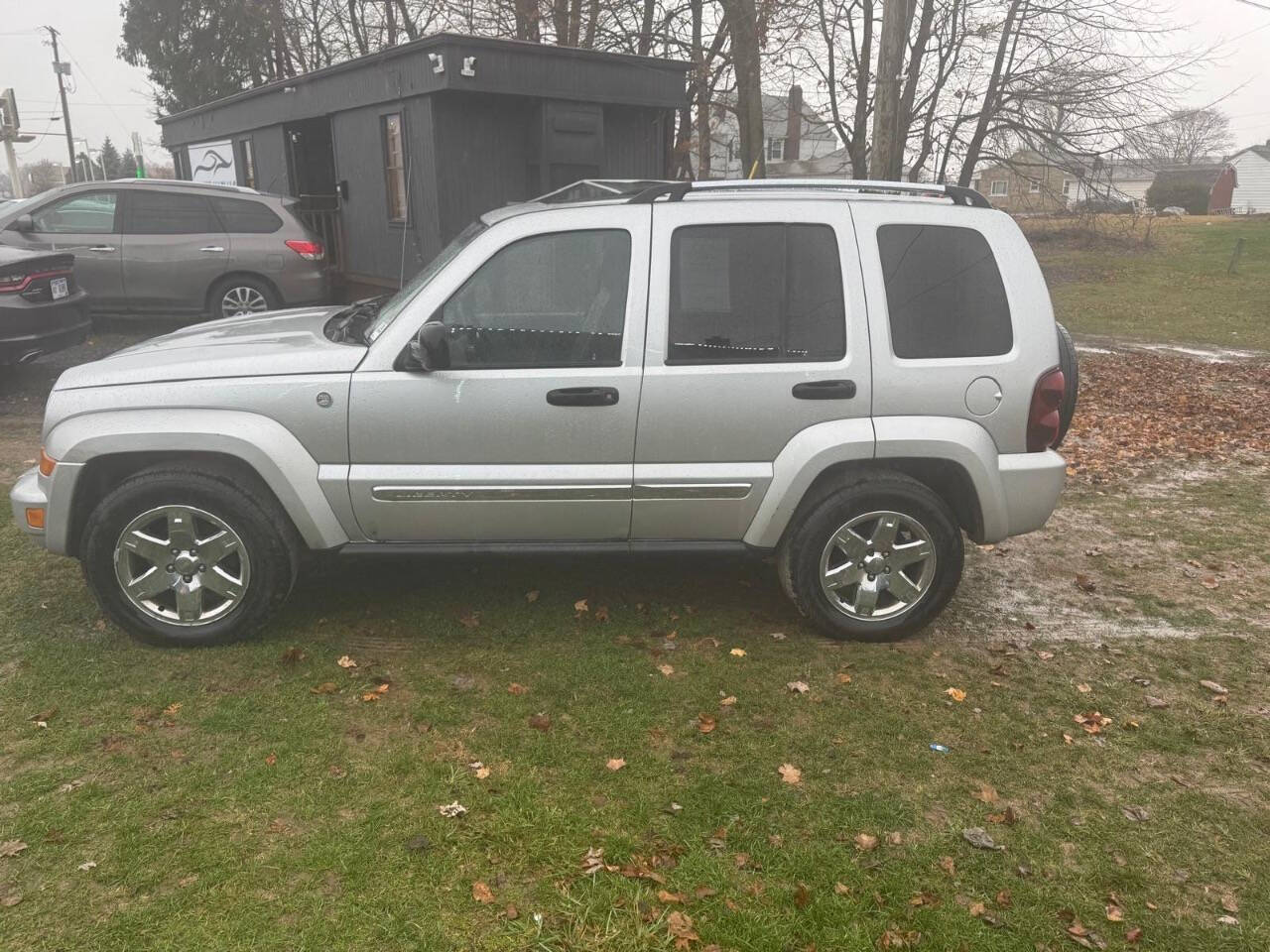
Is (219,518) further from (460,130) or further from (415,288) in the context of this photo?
(460,130)

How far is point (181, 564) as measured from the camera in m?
4.29

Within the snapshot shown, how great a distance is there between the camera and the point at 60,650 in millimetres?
4336

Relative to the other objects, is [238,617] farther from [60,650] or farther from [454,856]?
[454,856]

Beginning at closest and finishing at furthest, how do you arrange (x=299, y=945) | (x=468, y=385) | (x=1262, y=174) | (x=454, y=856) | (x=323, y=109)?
(x=299, y=945)
(x=454, y=856)
(x=468, y=385)
(x=323, y=109)
(x=1262, y=174)

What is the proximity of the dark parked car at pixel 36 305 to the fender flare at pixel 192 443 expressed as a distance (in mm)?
5277

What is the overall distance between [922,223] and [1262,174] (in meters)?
74.0

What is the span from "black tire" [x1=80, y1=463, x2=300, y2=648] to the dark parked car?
215 inches

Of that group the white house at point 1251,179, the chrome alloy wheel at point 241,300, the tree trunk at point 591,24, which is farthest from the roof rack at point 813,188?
the white house at point 1251,179

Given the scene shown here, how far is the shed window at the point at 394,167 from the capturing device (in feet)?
42.1

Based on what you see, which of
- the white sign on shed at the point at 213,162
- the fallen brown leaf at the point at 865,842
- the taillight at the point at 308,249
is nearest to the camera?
the fallen brown leaf at the point at 865,842

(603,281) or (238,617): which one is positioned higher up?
(603,281)

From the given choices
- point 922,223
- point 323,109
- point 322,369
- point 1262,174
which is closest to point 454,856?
point 322,369

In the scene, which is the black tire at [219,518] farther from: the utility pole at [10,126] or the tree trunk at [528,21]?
the utility pole at [10,126]

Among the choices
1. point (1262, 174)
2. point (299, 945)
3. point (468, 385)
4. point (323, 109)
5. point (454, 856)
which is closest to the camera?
point (299, 945)
